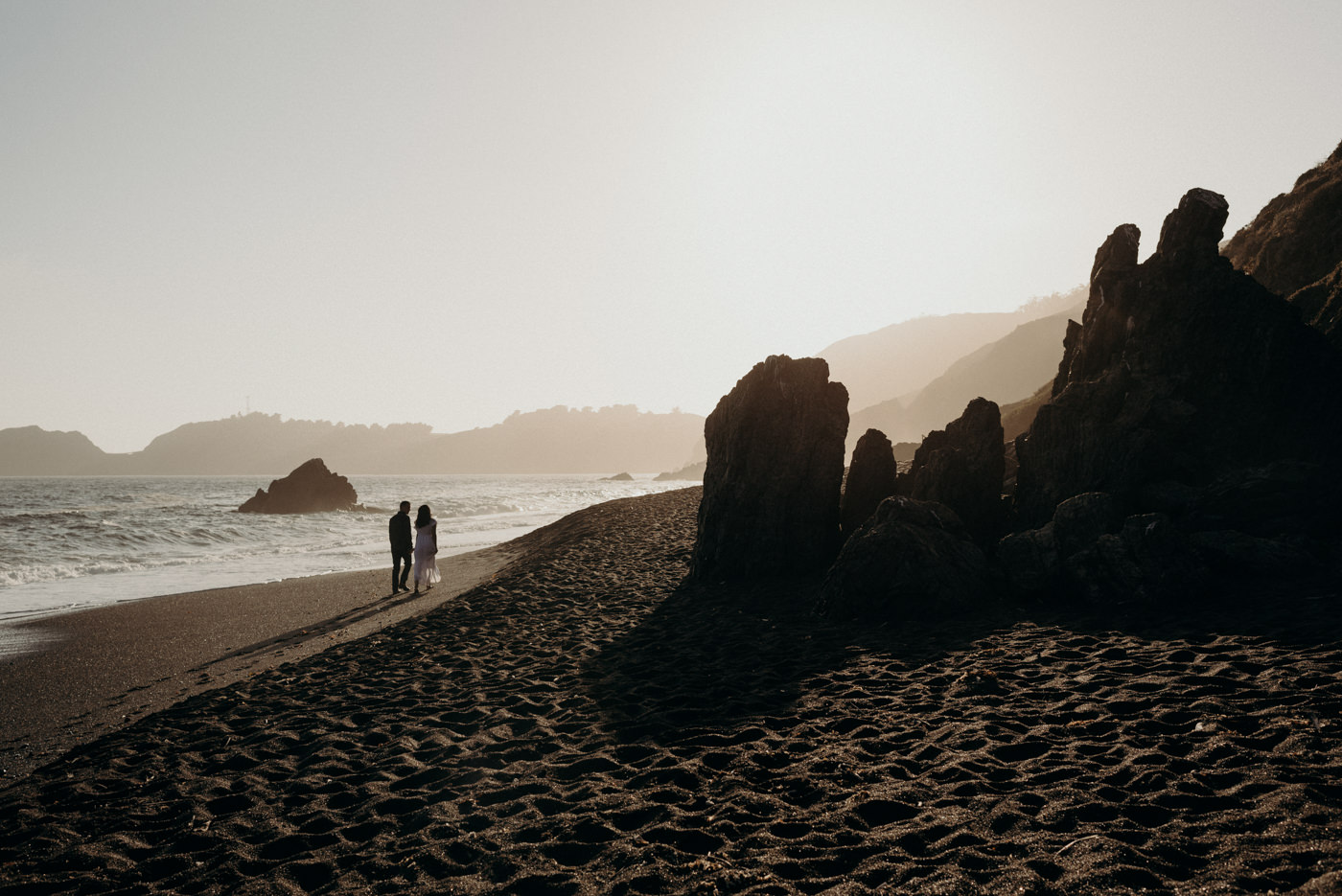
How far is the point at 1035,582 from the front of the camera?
9836 mm

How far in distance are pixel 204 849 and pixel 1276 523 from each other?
13174 millimetres

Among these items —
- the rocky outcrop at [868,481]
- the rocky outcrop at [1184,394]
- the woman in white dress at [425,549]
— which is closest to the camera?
the rocky outcrop at [1184,394]

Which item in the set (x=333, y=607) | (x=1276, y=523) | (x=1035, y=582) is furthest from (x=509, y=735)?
(x=1276, y=523)

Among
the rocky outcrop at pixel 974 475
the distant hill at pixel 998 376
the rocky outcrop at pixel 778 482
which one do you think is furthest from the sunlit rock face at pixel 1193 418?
the distant hill at pixel 998 376

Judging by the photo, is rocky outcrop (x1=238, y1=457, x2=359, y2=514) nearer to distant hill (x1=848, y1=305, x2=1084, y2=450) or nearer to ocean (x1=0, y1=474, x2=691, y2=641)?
ocean (x1=0, y1=474, x2=691, y2=641)

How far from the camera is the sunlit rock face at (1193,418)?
32.1ft

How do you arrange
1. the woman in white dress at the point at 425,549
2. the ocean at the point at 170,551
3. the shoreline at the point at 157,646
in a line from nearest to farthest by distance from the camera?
the shoreline at the point at 157,646 < the woman in white dress at the point at 425,549 < the ocean at the point at 170,551

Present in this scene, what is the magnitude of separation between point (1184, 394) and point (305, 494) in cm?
5934

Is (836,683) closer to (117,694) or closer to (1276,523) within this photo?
(1276,523)

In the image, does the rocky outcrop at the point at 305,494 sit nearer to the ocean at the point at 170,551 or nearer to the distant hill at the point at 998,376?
the ocean at the point at 170,551

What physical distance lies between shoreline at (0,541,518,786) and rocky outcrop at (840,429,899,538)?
890cm

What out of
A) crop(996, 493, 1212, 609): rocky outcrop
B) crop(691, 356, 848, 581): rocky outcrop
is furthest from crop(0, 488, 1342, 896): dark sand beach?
crop(691, 356, 848, 581): rocky outcrop

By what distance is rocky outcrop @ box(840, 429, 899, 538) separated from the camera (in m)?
14.6

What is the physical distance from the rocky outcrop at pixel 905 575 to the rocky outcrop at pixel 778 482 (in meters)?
2.92
